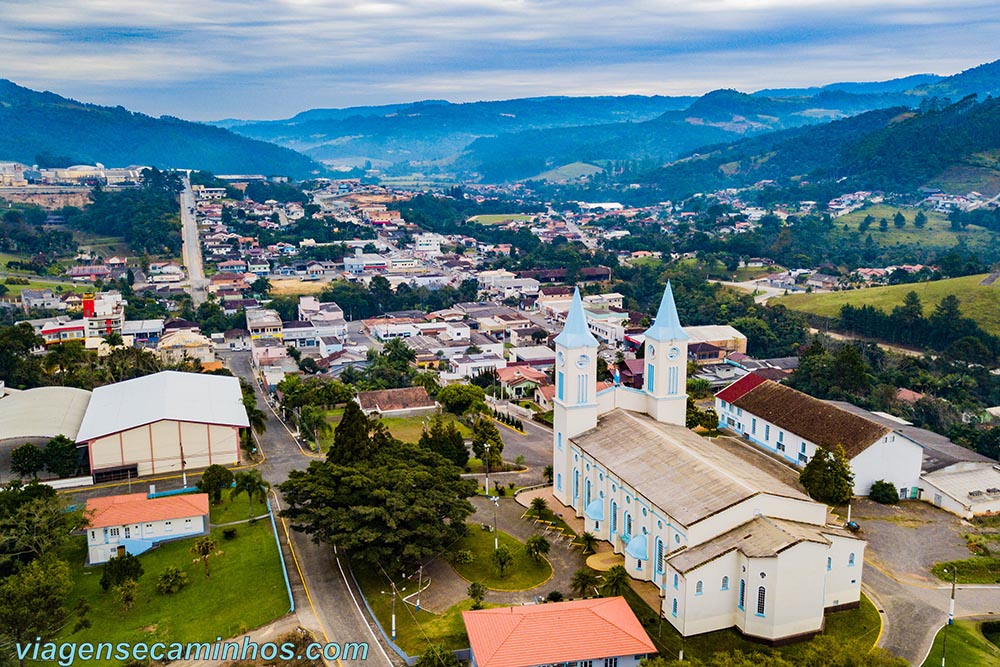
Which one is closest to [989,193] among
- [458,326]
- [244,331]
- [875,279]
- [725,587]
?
[875,279]

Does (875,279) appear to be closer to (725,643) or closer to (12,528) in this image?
(725,643)

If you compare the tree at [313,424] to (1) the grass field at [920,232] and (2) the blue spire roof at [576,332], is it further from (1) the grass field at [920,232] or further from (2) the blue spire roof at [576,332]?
(1) the grass field at [920,232]

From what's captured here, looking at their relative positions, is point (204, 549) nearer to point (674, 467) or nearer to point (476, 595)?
point (476, 595)

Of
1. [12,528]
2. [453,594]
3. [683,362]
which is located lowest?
[453,594]

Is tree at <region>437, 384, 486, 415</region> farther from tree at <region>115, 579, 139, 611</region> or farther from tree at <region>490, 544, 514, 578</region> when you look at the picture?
tree at <region>115, 579, 139, 611</region>

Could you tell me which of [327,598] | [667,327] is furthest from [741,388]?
[327,598]

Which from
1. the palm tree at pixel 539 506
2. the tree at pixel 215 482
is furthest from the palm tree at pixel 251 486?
the palm tree at pixel 539 506
